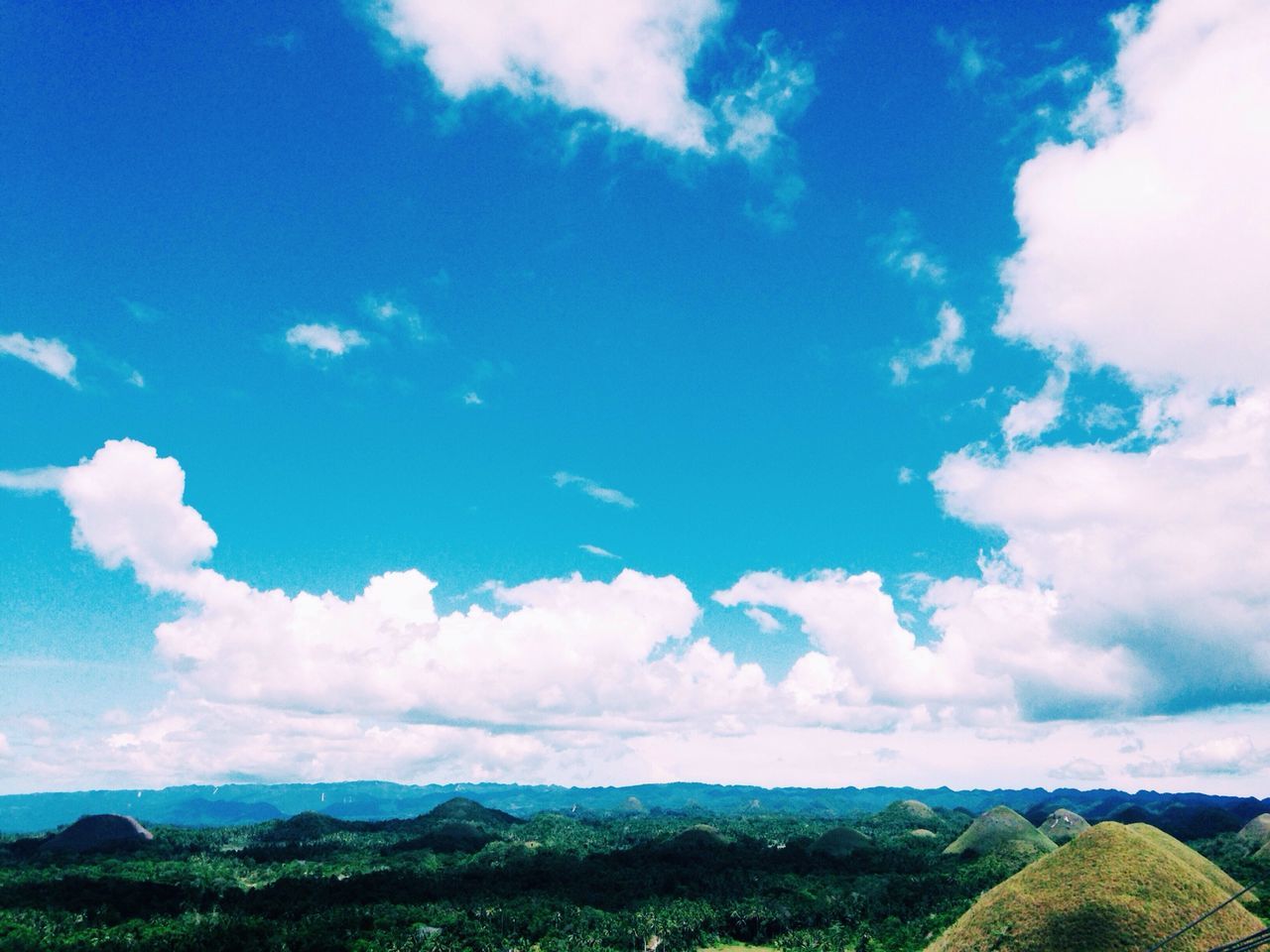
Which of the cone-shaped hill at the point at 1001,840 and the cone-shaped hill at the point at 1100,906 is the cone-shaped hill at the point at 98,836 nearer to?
the cone-shaped hill at the point at 1100,906

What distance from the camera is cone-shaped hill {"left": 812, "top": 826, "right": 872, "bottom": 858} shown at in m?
178

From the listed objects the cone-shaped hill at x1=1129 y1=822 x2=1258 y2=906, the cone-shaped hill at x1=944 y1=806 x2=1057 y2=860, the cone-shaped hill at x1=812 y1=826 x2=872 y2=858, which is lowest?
the cone-shaped hill at x1=812 y1=826 x2=872 y2=858

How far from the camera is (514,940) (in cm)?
9638

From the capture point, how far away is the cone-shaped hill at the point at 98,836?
594 ft

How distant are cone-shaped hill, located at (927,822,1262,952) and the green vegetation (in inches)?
69.4

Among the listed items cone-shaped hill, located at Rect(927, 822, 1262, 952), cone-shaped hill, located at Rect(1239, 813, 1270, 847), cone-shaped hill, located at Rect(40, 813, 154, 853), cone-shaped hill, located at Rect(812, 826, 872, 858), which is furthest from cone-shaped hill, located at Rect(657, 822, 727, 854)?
cone-shaped hill, located at Rect(40, 813, 154, 853)

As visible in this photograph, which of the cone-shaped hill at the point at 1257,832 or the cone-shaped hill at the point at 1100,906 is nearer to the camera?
the cone-shaped hill at the point at 1100,906

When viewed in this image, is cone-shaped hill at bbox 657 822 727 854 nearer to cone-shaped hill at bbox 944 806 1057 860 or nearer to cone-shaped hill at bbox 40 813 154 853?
cone-shaped hill at bbox 944 806 1057 860

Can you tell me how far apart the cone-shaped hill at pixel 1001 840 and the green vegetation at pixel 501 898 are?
516 centimetres

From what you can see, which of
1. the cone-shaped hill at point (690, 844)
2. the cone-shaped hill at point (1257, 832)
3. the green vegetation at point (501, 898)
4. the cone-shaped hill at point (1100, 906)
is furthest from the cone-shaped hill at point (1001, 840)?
the cone-shaped hill at point (1100, 906)

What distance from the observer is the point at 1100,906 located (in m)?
70.1

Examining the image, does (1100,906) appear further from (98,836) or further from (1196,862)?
(98,836)

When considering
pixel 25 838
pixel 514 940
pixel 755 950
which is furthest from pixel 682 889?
pixel 25 838

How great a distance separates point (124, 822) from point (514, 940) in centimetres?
15624
